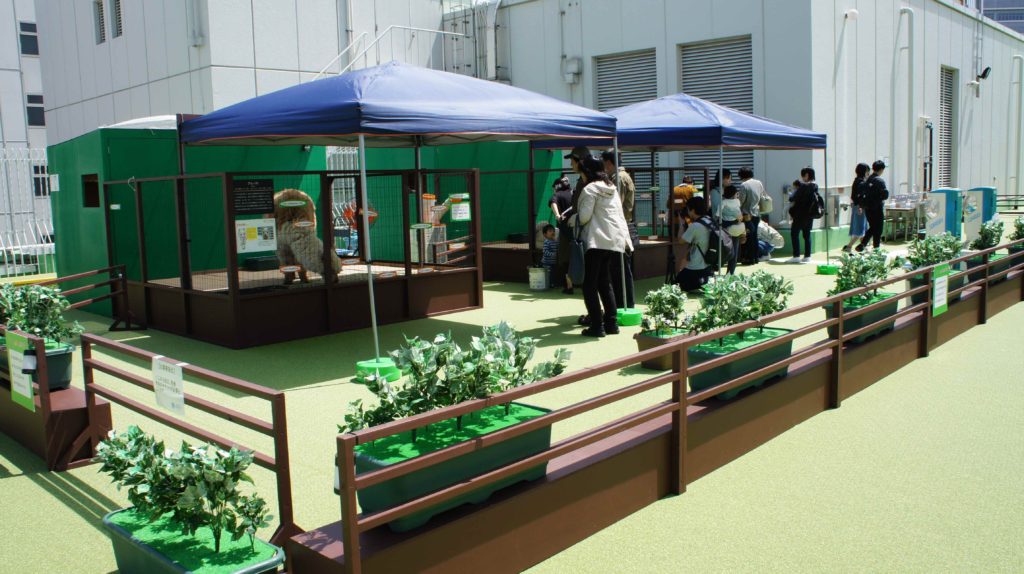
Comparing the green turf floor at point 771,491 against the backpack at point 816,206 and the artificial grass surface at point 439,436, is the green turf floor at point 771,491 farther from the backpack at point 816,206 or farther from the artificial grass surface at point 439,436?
the backpack at point 816,206

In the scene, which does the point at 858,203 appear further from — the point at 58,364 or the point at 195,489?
the point at 195,489

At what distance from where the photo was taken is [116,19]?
1961 cm

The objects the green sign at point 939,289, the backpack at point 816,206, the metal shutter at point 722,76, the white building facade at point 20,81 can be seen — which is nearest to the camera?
the green sign at point 939,289

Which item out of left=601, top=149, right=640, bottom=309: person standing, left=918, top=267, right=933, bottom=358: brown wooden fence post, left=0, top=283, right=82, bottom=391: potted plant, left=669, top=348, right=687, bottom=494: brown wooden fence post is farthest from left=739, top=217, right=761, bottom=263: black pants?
left=0, top=283, right=82, bottom=391: potted plant

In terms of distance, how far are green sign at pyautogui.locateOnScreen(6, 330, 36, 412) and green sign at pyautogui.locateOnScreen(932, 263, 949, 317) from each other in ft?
23.5

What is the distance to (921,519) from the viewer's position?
4.47m

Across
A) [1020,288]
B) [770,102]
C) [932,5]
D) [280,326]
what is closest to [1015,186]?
[932,5]

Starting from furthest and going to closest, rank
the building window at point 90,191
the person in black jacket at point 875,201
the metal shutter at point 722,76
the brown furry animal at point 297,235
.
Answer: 1. the metal shutter at point 722,76
2. the person in black jacket at point 875,201
3. the building window at point 90,191
4. the brown furry animal at point 297,235

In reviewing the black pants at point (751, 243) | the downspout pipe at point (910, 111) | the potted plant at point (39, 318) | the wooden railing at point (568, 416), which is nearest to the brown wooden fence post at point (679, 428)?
the wooden railing at point (568, 416)

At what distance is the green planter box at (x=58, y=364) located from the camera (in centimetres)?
582

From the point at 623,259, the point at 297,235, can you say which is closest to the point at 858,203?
the point at 623,259

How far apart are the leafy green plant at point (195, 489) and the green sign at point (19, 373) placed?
7.84 ft

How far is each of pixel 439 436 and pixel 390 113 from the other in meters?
4.32

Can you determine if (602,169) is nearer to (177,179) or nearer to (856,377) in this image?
(856,377)
